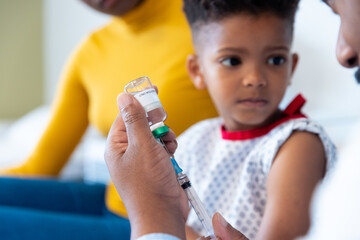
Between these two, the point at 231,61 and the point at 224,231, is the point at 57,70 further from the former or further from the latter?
the point at 224,231

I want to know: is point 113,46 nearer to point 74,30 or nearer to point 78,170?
point 78,170

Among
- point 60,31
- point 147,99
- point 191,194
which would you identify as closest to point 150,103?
point 147,99

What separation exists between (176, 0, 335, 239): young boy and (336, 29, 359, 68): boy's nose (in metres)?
0.20

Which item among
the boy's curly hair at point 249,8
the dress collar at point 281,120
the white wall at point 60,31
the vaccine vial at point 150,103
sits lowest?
the dress collar at point 281,120

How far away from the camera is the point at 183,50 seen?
0.98 m

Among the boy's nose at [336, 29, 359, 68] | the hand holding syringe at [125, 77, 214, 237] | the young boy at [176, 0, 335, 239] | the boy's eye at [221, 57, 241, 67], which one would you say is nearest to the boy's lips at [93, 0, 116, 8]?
the young boy at [176, 0, 335, 239]

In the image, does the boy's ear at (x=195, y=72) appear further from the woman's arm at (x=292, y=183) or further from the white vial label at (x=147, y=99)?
the white vial label at (x=147, y=99)

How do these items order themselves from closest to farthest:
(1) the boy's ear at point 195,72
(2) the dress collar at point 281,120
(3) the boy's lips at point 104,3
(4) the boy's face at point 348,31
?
1. (4) the boy's face at point 348,31
2. (2) the dress collar at point 281,120
3. (1) the boy's ear at point 195,72
4. (3) the boy's lips at point 104,3

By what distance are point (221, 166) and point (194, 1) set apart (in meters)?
0.29

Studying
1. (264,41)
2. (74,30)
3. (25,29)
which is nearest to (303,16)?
(264,41)

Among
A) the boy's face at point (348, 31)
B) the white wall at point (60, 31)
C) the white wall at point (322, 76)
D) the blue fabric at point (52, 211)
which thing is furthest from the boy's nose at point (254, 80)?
the white wall at point (60, 31)

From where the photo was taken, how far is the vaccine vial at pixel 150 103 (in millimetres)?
493

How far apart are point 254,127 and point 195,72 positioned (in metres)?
0.17

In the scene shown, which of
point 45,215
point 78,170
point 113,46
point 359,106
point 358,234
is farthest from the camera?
point 78,170
